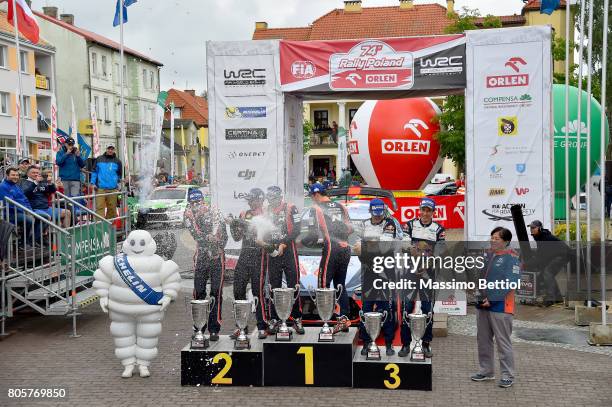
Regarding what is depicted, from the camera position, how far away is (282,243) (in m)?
8.88

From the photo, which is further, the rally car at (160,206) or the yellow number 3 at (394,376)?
the rally car at (160,206)

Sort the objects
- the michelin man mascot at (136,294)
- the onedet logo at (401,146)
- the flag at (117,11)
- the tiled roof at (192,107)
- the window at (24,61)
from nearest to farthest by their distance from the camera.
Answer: the michelin man mascot at (136,294), the flag at (117,11), the onedet logo at (401,146), the tiled roof at (192,107), the window at (24,61)

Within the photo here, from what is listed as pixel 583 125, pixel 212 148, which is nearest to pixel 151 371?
pixel 212 148

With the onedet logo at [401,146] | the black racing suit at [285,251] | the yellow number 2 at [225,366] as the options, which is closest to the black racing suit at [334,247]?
the black racing suit at [285,251]

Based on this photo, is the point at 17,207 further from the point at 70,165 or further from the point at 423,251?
the point at 423,251

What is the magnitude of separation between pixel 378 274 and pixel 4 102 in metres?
35.9

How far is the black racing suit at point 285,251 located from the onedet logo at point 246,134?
517 cm

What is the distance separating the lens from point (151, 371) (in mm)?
8383

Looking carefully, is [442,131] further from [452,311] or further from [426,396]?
[426,396]

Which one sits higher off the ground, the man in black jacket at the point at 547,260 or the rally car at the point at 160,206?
the rally car at the point at 160,206

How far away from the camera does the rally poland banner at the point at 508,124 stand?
501 inches

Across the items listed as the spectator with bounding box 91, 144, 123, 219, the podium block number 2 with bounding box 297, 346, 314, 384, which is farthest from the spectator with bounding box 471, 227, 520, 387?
the spectator with bounding box 91, 144, 123, 219

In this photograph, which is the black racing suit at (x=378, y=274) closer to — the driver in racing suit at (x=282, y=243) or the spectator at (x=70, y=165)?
the driver in racing suit at (x=282, y=243)

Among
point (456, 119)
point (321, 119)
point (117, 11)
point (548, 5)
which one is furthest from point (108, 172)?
point (321, 119)
